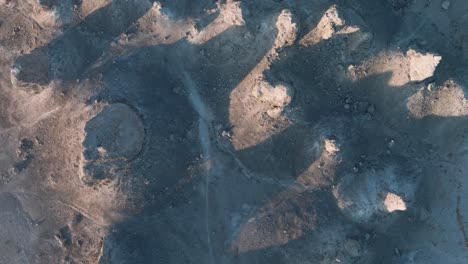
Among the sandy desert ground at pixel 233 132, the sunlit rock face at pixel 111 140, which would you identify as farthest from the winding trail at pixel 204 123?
the sunlit rock face at pixel 111 140

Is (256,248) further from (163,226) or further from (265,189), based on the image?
(163,226)

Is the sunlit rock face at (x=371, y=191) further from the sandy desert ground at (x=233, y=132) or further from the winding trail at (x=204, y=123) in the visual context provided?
the winding trail at (x=204, y=123)

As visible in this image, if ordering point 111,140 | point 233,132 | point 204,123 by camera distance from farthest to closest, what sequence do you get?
point 204,123, point 233,132, point 111,140

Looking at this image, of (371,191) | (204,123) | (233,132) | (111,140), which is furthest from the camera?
(204,123)

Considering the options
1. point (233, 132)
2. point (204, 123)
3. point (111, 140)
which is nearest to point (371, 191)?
point (233, 132)

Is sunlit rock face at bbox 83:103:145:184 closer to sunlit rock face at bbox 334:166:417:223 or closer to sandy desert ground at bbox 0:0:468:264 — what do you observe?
sandy desert ground at bbox 0:0:468:264

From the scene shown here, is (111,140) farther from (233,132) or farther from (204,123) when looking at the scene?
(233,132)

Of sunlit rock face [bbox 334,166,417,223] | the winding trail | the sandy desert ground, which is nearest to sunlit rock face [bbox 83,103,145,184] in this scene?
the sandy desert ground

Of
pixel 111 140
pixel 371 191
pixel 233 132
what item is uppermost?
pixel 111 140

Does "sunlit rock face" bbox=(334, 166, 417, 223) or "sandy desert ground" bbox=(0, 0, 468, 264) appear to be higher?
"sandy desert ground" bbox=(0, 0, 468, 264)
